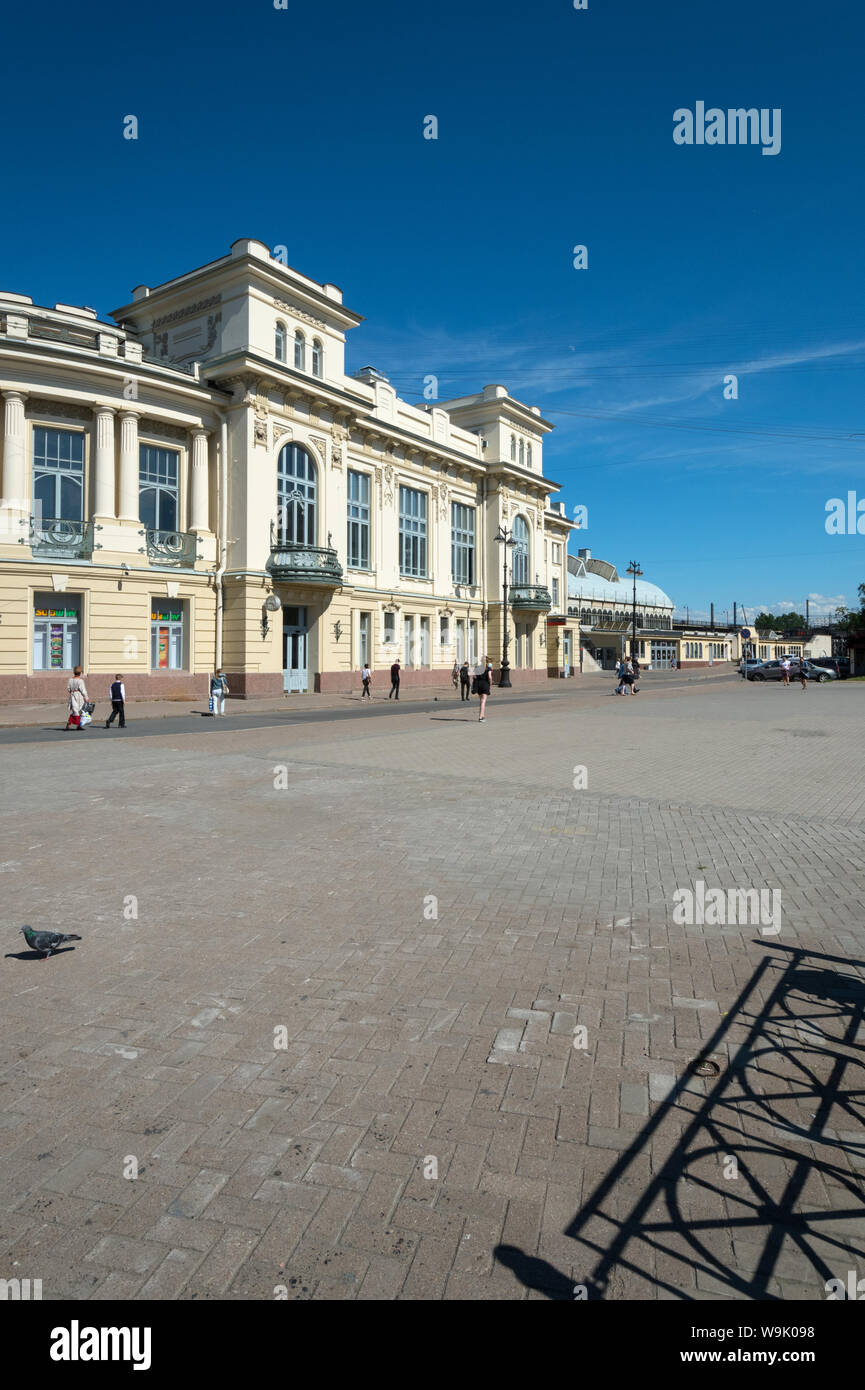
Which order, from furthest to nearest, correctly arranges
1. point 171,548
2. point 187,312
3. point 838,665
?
point 838,665 → point 187,312 → point 171,548

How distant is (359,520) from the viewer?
129ft

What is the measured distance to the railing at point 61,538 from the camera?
27172mm

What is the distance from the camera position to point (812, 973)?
183 inches

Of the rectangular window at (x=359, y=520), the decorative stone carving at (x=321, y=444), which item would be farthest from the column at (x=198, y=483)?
Result: the rectangular window at (x=359, y=520)

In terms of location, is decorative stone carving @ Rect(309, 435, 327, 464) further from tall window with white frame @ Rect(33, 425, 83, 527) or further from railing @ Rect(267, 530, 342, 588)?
tall window with white frame @ Rect(33, 425, 83, 527)

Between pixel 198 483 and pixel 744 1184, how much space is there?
107 ft

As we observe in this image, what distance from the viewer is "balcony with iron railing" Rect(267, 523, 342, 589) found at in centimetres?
3266

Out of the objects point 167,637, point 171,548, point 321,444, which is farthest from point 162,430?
point 167,637

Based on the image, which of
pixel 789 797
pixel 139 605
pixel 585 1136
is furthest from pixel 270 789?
pixel 139 605

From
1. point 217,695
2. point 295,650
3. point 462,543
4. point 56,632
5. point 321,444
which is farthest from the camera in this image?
point 462,543

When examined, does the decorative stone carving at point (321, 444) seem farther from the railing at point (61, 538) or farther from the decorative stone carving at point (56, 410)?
the railing at point (61, 538)

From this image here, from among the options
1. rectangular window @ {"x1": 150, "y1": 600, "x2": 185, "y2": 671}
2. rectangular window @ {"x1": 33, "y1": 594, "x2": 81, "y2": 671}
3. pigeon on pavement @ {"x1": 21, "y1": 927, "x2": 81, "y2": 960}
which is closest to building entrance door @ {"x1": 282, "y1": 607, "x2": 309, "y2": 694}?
rectangular window @ {"x1": 150, "y1": 600, "x2": 185, "y2": 671}

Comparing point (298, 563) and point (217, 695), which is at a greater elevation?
point (298, 563)

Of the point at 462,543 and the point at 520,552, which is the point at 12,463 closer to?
the point at 462,543
